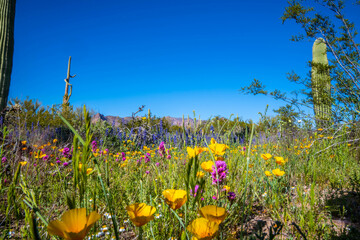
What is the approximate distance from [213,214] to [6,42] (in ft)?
22.0

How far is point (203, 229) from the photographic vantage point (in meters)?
0.59

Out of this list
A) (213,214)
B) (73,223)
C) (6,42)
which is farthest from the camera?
(6,42)

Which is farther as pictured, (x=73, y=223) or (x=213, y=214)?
(x=213, y=214)

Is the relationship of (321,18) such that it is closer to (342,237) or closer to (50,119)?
(342,237)

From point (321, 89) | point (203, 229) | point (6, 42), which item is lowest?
point (203, 229)

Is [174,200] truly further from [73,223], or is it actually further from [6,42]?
[6,42]

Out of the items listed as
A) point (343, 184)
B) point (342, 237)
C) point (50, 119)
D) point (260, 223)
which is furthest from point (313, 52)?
point (50, 119)

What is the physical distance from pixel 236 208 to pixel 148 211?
1041 millimetres

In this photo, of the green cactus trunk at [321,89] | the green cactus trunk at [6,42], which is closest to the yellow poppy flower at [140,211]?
the green cactus trunk at [321,89]

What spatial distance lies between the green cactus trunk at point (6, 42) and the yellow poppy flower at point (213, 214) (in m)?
5.98

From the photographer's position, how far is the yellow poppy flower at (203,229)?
0.55 meters

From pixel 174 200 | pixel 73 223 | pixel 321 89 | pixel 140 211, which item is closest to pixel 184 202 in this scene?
pixel 174 200

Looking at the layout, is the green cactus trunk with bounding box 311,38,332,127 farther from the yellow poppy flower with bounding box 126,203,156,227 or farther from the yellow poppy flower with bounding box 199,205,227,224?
the yellow poppy flower with bounding box 126,203,156,227

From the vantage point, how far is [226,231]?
4.32 feet
